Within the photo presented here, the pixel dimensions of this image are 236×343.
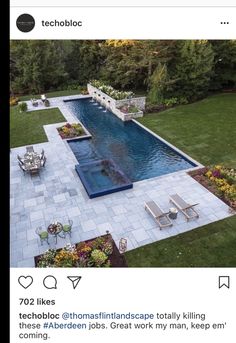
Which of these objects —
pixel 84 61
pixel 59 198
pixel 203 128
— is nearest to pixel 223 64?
pixel 203 128

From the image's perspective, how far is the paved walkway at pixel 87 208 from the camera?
9945mm

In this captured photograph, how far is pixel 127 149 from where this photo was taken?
1723 centimetres

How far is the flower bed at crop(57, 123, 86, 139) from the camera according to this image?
722 inches

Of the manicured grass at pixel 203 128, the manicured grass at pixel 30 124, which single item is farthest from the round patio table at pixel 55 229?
the manicured grass at pixel 30 124

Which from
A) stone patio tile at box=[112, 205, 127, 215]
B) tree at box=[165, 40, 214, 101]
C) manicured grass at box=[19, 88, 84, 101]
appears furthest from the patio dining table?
manicured grass at box=[19, 88, 84, 101]

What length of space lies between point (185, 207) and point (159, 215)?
1201 mm

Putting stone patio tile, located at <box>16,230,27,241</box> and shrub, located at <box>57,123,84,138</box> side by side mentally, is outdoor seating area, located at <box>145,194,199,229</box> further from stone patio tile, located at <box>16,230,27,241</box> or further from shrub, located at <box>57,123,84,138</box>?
shrub, located at <box>57,123,84,138</box>

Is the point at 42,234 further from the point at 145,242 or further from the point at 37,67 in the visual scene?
the point at 37,67

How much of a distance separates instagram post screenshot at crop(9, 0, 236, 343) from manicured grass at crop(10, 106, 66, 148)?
149 millimetres

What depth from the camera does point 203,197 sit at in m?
12.0

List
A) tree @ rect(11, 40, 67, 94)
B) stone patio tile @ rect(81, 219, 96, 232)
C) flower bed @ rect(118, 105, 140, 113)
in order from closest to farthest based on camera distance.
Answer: stone patio tile @ rect(81, 219, 96, 232) → flower bed @ rect(118, 105, 140, 113) → tree @ rect(11, 40, 67, 94)

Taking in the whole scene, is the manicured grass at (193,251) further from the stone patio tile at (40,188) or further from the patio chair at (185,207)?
the stone patio tile at (40,188)
